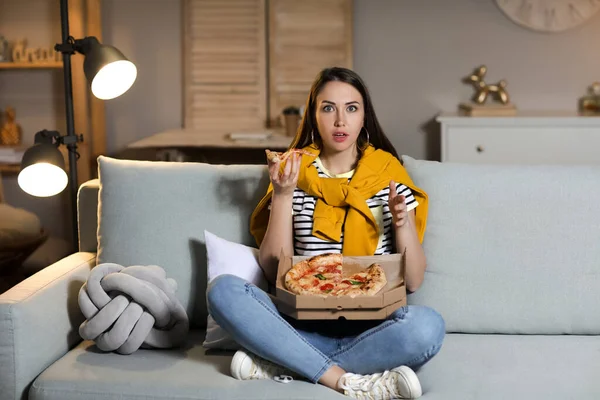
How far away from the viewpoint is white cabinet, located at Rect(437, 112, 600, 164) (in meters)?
3.93

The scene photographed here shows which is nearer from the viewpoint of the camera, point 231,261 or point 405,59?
point 231,261

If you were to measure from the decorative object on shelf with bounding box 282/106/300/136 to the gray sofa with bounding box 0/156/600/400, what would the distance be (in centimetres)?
174

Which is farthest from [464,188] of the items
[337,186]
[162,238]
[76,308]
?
[76,308]

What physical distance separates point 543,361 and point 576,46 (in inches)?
104

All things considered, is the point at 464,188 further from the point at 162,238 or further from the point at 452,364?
the point at 162,238

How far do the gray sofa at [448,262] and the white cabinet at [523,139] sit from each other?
1686 millimetres

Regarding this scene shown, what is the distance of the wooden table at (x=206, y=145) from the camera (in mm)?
3846

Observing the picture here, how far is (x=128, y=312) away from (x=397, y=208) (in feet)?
2.26

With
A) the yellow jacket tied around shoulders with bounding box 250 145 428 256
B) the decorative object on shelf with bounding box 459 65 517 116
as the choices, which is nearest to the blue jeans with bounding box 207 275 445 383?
the yellow jacket tied around shoulders with bounding box 250 145 428 256

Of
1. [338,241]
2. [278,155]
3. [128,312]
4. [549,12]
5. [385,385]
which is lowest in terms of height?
[385,385]

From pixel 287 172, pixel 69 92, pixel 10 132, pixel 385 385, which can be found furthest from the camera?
pixel 10 132

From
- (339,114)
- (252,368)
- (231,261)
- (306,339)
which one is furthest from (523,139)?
(252,368)

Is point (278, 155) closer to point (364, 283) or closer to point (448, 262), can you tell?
point (364, 283)

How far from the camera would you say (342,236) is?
223cm
